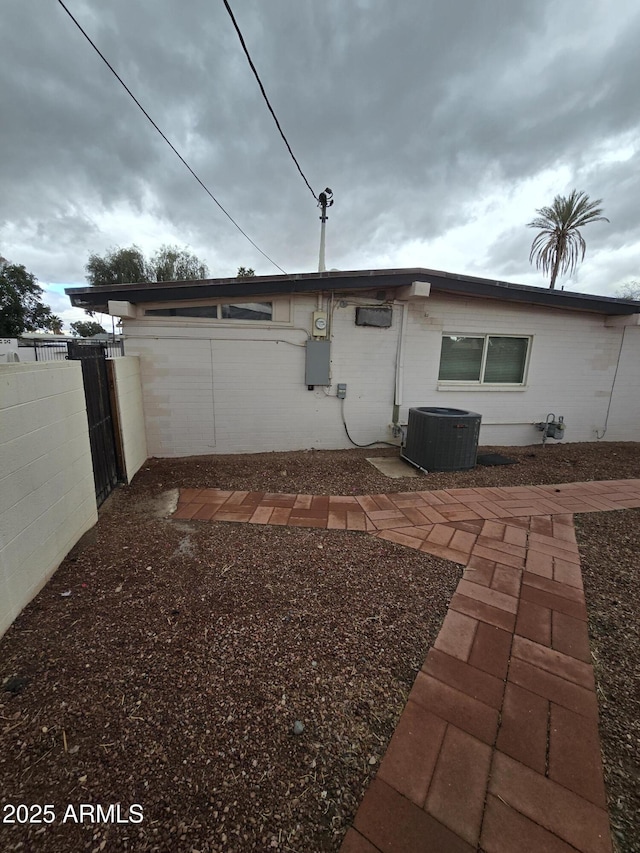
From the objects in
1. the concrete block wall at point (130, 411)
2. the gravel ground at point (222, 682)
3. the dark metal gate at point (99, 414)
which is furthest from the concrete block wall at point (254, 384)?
the gravel ground at point (222, 682)

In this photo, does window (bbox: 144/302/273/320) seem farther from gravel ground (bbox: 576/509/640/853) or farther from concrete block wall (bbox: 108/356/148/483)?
gravel ground (bbox: 576/509/640/853)

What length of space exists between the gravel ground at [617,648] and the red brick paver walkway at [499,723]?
0.04m

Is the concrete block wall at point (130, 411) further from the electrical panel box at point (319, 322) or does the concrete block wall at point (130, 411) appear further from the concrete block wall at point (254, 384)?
the electrical panel box at point (319, 322)

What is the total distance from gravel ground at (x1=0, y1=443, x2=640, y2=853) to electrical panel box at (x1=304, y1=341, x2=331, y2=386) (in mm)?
3007

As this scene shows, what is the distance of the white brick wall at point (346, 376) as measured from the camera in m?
5.14

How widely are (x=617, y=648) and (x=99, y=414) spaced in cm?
448

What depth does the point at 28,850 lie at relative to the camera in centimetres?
99

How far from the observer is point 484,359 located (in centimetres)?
617

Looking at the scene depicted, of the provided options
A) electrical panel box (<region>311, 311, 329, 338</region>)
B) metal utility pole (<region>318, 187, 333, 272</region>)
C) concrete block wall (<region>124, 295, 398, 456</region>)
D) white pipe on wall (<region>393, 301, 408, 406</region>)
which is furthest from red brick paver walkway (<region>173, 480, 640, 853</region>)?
metal utility pole (<region>318, 187, 333, 272</region>)

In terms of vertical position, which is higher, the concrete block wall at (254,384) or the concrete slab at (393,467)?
the concrete block wall at (254,384)

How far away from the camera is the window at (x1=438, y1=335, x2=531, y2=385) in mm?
6062

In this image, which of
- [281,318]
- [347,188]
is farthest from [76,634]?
[347,188]

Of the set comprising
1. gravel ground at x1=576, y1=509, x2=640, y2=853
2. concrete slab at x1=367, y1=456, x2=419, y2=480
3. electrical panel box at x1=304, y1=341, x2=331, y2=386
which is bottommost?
concrete slab at x1=367, y1=456, x2=419, y2=480

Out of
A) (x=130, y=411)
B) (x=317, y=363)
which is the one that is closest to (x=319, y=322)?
(x=317, y=363)
